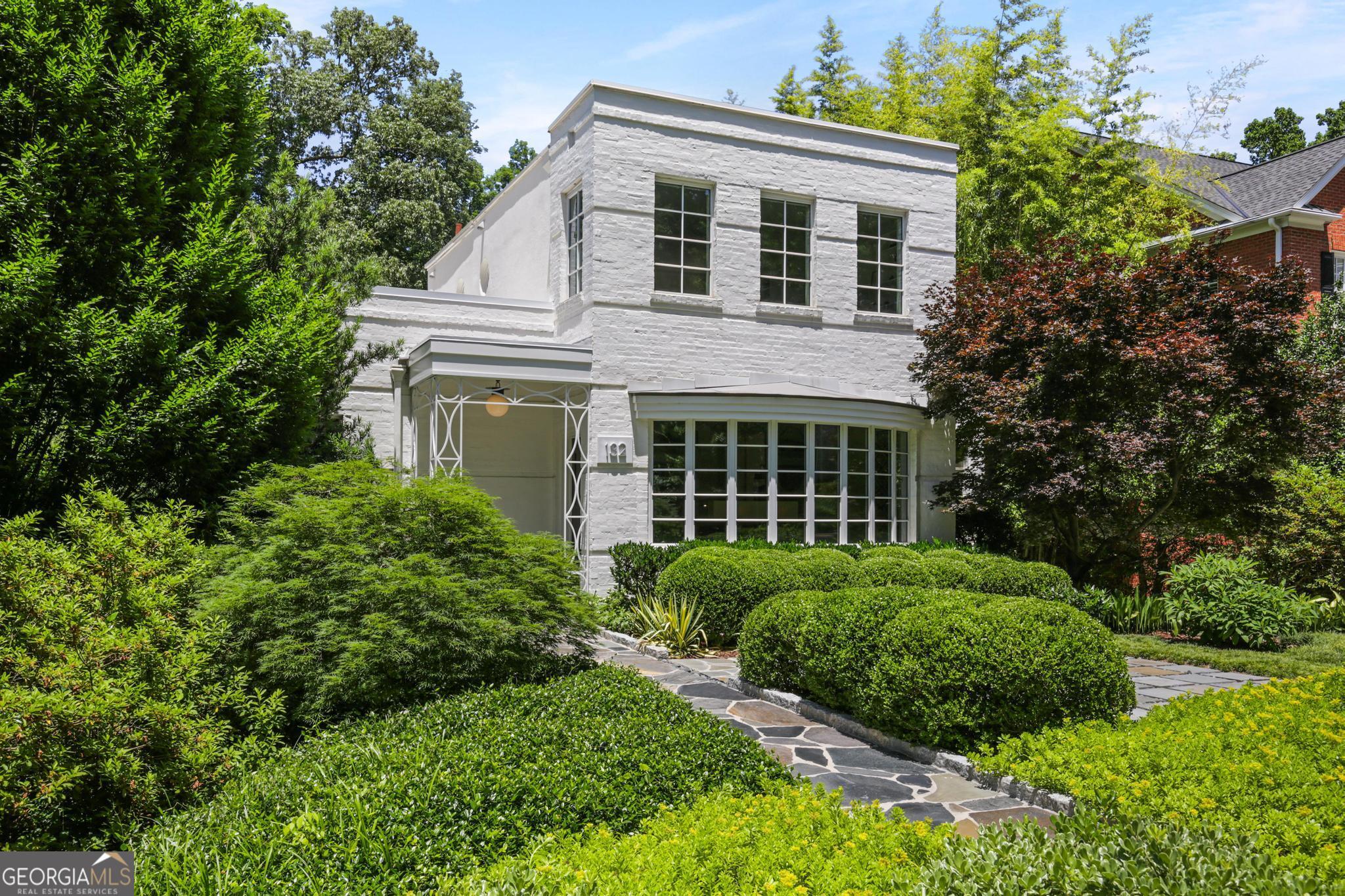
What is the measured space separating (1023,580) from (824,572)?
2655 millimetres

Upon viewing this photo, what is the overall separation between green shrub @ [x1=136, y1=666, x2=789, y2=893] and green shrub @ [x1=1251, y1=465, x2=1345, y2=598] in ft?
40.1

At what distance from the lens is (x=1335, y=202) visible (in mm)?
20469

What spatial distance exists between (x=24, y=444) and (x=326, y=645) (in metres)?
3.50

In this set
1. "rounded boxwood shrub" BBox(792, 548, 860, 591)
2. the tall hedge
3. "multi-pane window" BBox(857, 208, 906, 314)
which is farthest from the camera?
"multi-pane window" BBox(857, 208, 906, 314)

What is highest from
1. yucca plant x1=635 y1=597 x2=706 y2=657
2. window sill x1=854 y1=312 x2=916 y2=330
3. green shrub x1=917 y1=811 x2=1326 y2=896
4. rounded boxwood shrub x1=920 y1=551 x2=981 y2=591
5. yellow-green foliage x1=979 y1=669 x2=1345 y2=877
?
window sill x1=854 y1=312 x2=916 y2=330

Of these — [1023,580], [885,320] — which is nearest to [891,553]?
[1023,580]

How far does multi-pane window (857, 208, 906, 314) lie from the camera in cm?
1473

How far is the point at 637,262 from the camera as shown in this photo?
13.0 meters

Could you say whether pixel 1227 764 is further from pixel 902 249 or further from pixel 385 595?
pixel 902 249

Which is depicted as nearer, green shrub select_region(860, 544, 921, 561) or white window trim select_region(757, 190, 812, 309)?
green shrub select_region(860, 544, 921, 561)

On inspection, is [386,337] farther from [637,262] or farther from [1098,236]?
[1098,236]

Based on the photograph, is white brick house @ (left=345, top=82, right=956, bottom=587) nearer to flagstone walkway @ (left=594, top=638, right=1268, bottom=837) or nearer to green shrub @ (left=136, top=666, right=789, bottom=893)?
flagstone walkway @ (left=594, top=638, right=1268, bottom=837)

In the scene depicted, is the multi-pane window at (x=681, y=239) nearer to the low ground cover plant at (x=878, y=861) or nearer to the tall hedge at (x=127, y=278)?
the tall hedge at (x=127, y=278)

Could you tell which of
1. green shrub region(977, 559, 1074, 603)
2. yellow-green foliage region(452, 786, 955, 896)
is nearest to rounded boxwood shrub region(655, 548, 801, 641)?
green shrub region(977, 559, 1074, 603)
